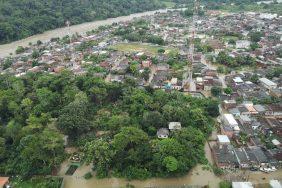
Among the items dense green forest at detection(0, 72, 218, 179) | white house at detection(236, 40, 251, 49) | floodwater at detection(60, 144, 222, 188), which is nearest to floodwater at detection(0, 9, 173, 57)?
dense green forest at detection(0, 72, 218, 179)

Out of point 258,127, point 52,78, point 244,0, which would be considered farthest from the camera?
point 244,0

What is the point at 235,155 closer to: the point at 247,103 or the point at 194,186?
the point at 194,186

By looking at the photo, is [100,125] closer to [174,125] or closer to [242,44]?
[174,125]

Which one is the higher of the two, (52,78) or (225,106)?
(52,78)

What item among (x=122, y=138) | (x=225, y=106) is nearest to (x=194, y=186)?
(x=122, y=138)

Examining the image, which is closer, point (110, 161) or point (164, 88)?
point (110, 161)

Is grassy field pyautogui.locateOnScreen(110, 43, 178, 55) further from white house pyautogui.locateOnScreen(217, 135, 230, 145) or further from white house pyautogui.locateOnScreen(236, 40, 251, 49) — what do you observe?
white house pyautogui.locateOnScreen(217, 135, 230, 145)
